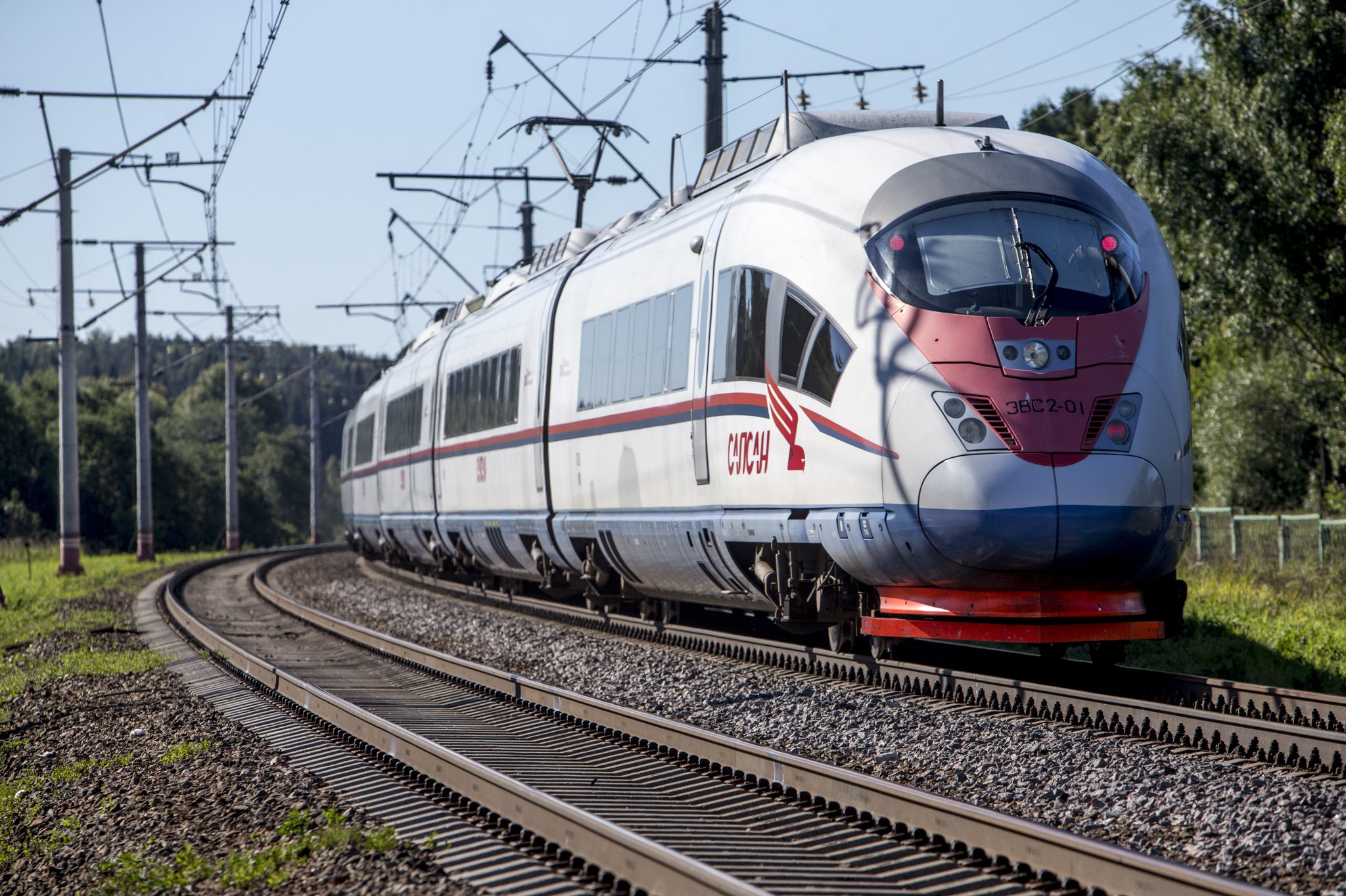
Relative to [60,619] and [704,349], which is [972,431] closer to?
[704,349]

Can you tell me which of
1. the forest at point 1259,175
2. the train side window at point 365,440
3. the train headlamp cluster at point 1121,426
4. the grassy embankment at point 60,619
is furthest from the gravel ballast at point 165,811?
the train side window at point 365,440

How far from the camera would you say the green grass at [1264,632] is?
1013cm

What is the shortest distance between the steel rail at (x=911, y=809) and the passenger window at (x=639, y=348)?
9.86 feet

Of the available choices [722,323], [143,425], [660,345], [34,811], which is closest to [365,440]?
[143,425]

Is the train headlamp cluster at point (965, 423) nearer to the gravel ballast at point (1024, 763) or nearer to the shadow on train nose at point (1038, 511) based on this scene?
the shadow on train nose at point (1038, 511)

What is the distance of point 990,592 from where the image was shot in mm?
8312

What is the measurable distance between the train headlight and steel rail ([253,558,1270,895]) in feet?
7.05

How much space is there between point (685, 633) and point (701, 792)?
5.76 m

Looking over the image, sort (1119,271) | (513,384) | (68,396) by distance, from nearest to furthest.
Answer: (1119,271)
(513,384)
(68,396)

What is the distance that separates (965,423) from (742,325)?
7.55 feet

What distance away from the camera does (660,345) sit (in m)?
11.4

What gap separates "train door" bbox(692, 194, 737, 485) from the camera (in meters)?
10.5

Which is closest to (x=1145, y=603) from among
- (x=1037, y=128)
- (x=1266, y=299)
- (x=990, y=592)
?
(x=990, y=592)

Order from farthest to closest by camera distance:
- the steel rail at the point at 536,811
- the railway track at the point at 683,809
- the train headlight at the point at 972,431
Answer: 1. the train headlight at the point at 972,431
2. the railway track at the point at 683,809
3. the steel rail at the point at 536,811
